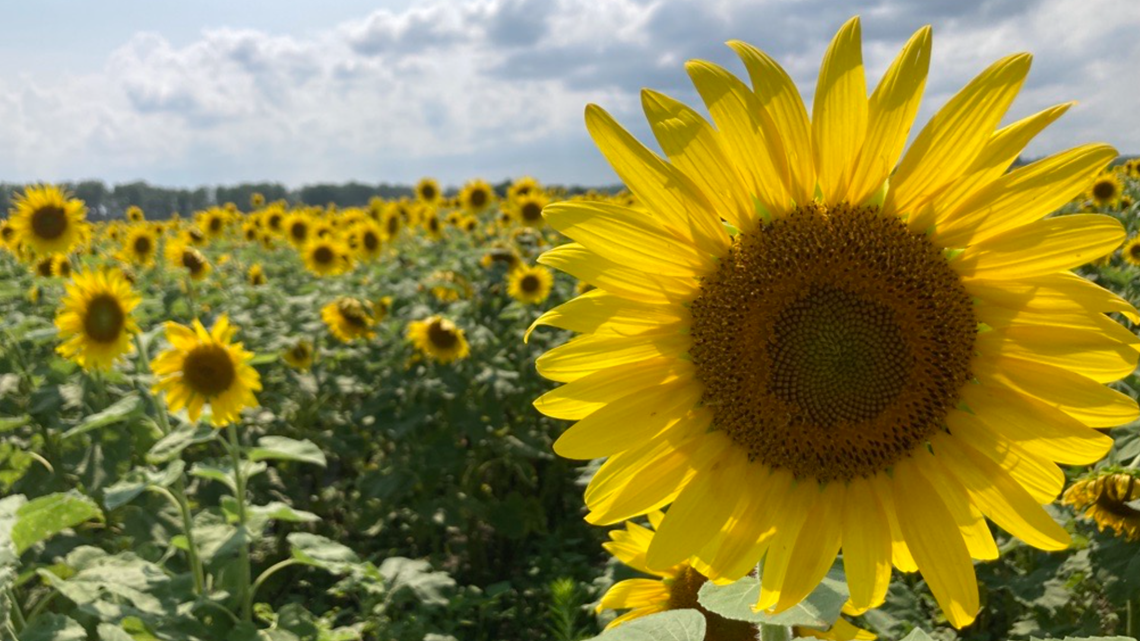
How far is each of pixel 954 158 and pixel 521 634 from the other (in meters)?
3.80

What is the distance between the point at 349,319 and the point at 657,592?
5.02m

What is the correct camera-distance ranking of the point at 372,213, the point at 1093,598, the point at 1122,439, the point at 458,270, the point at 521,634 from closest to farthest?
the point at 1122,439, the point at 1093,598, the point at 521,634, the point at 458,270, the point at 372,213

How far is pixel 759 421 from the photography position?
4.62 feet

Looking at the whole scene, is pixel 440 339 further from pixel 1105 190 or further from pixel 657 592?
pixel 1105 190

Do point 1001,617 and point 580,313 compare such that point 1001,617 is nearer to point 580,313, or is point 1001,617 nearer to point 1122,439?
point 1122,439

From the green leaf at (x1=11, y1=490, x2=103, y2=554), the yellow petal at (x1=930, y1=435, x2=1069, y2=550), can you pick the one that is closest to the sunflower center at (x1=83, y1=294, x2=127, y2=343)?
the green leaf at (x1=11, y1=490, x2=103, y2=554)

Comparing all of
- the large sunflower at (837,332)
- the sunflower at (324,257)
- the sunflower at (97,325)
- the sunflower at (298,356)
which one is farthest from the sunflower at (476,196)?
the large sunflower at (837,332)

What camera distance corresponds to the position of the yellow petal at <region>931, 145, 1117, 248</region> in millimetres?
1234

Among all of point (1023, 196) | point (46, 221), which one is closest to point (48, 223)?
point (46, 221)

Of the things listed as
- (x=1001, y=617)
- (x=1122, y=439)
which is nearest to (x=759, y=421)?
(x=1122, y=439)

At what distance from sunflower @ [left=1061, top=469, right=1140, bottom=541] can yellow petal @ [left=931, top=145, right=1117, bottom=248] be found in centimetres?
144

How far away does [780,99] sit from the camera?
4.30 feet

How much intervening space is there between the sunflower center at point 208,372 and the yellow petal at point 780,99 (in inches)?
131

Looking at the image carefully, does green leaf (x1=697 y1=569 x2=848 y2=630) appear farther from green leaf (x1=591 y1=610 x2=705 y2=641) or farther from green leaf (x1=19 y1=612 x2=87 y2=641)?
green leaf (x1=19 y1=612 x2=87 y2=641)
